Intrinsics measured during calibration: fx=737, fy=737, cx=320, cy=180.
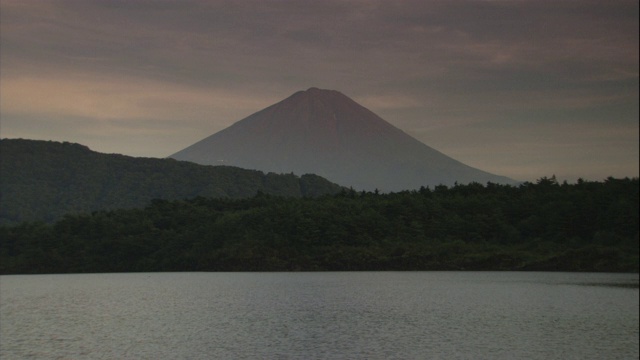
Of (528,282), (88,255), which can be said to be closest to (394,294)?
(528,282)

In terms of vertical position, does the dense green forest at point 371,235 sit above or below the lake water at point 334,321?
above

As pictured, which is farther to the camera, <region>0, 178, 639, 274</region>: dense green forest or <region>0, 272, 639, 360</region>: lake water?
<region>0, 178, 639, 274</region>: dense green forest

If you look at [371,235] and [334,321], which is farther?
[371,235]

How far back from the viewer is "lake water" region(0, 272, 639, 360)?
1359 inches

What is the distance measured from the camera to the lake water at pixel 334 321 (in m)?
34.5

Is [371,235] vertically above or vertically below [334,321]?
above

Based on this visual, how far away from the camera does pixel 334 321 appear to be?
4572cm

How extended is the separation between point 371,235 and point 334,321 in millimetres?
65454

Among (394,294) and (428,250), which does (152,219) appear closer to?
(428,250)

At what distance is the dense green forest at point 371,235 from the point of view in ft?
303

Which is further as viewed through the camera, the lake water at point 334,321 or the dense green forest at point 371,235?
the dense green forest at point 371,235

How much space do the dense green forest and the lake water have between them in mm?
18282

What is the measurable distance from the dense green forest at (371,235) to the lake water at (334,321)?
18.3 m

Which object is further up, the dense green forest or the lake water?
the dense green forest
